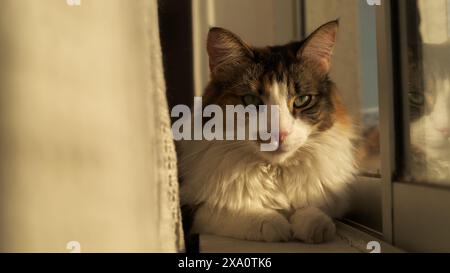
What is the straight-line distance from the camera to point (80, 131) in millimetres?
510

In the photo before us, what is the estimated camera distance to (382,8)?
0.95 metres

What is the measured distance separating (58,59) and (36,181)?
156 mm

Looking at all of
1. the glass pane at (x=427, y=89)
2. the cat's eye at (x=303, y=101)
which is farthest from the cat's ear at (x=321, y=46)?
the glass pane at (x=427, y=89)

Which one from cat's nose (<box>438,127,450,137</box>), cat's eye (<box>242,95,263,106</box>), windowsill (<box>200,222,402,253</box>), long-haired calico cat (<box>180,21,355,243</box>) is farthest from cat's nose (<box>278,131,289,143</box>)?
cat's nose (<box>438,127,450,137</box>)

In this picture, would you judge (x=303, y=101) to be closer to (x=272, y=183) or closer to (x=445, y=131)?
(x=272, y=183)

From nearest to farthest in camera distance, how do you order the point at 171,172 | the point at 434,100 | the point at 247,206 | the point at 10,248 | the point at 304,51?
the point at 10,248
the point at 171,172
the point at 434,100
the point at 247,206
the point at 304,51

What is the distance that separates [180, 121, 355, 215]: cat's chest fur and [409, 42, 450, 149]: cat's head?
0.93 feet

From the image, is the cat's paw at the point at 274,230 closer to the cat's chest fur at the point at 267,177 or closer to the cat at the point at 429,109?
the cat's chest fur at the point at 267,177

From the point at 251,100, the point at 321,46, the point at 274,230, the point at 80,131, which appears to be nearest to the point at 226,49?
the point at 251,100

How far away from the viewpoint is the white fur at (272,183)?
3.34 feet

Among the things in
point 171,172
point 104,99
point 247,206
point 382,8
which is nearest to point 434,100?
point 382,8

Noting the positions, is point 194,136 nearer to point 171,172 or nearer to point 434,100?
point 171,172

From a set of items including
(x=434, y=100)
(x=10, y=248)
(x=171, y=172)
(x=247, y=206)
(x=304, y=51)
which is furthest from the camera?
(x=304, y=51)

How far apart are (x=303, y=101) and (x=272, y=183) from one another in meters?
0.25
